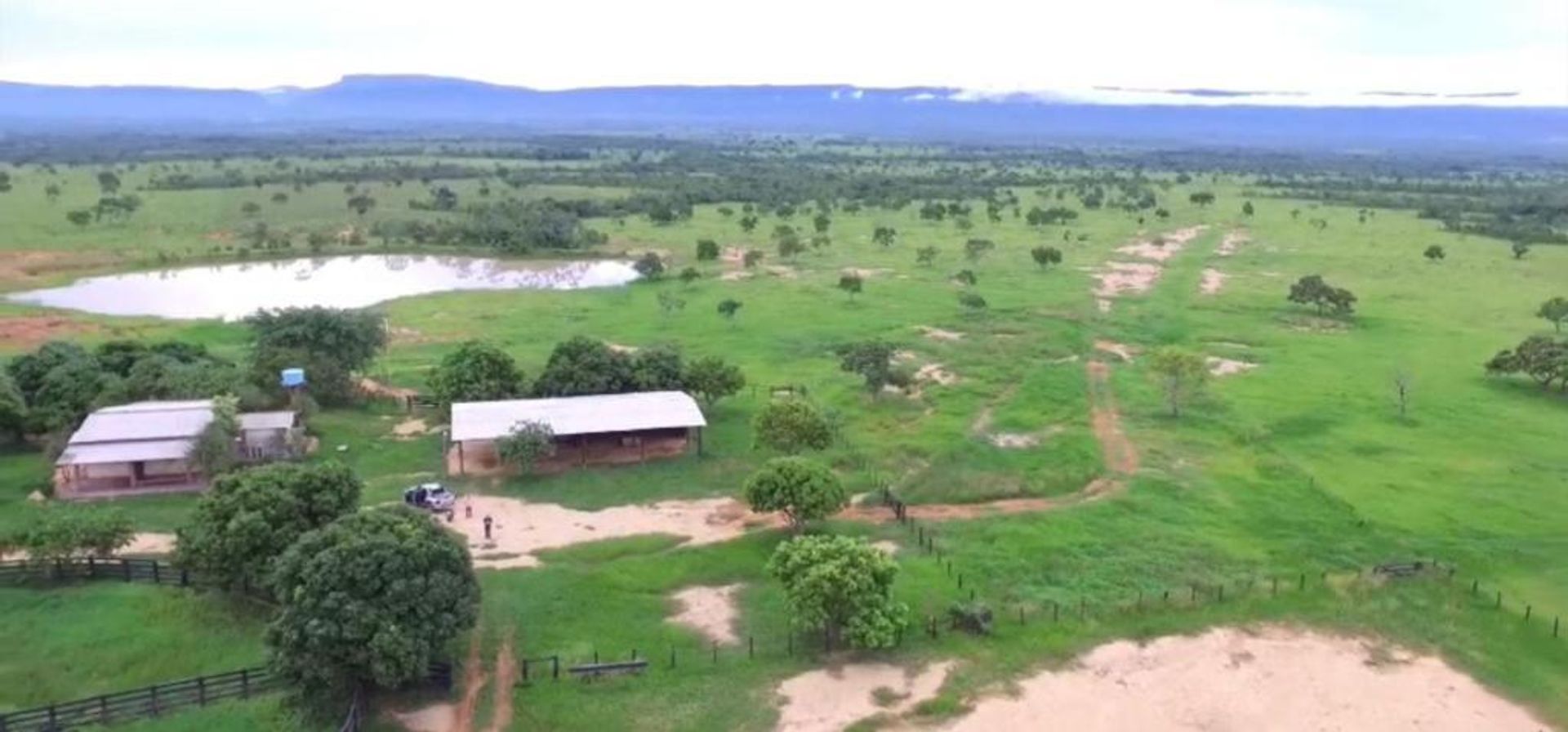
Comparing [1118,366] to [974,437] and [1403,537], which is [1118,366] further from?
[1403,537]

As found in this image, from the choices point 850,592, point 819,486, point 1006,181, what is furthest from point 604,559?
point 1006,181

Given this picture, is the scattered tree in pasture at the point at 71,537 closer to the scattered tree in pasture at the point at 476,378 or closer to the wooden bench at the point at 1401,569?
the scattered tree in pasture at the point at 476,378

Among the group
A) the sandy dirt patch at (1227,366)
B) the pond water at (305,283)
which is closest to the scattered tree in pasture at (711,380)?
the sandy dirt patch at (1227,366)

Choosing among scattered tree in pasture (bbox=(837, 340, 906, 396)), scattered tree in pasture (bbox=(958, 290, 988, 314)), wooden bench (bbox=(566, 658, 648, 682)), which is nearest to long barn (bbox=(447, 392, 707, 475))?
scattered tree in pasture (bbox=(837, 340, 906, 396))

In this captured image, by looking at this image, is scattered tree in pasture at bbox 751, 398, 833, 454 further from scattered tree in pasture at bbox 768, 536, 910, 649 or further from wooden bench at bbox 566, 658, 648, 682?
wooden bench at bbox 566, 658, 648, 682

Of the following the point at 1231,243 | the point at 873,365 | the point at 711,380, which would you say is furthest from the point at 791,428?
the point at 1231,243
